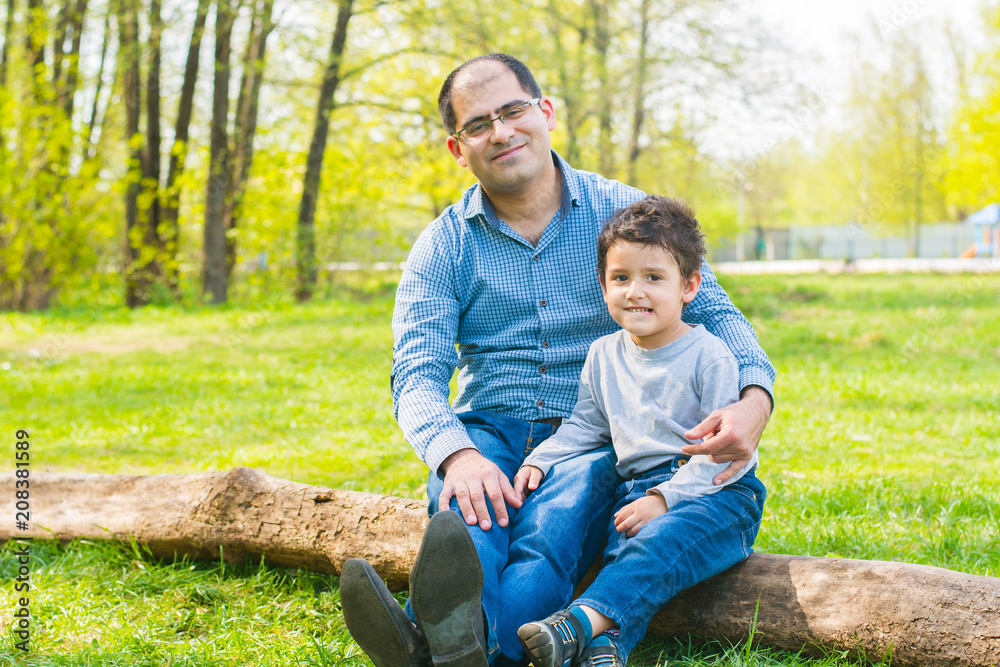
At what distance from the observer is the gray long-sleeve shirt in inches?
95.1

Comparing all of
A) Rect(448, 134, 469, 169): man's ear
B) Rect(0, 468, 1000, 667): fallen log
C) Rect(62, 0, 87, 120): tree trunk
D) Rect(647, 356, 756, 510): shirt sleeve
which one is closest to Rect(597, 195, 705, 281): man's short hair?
Rect(647, 356, 756, 510): shirt sleeve

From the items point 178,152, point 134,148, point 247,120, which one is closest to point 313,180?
point 247,120

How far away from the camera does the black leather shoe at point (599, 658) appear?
204cm

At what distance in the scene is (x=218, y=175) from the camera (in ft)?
45.1

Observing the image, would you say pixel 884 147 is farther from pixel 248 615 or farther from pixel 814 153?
pixel 248 615

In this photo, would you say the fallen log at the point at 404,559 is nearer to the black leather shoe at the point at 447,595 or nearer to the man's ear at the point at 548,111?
the black leather shoe at the point at 447,595

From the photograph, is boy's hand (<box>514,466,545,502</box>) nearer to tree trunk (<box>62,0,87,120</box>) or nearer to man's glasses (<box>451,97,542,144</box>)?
man's glasses (<box>451,97,542,144</box>)

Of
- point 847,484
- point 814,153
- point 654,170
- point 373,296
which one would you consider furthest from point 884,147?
point 847,484

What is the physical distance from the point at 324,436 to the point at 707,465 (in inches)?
142

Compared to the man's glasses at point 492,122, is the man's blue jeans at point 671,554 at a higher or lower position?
lower

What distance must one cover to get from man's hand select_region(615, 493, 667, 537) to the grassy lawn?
383 millimetres

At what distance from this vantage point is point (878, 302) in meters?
11.7

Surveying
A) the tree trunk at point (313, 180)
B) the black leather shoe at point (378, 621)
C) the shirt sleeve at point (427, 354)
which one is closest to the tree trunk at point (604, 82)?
the tree trunk at point (313, 180)

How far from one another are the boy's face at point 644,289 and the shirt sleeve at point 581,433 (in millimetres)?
242
